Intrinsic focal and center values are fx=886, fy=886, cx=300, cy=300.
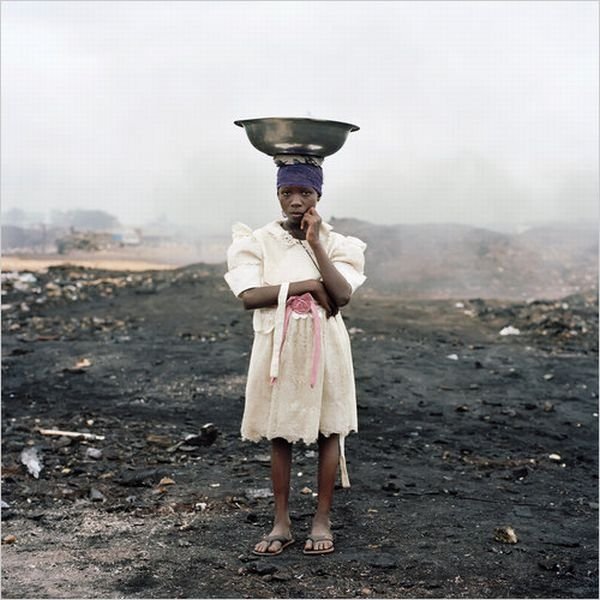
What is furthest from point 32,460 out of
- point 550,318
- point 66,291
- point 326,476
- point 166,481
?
point 66,291

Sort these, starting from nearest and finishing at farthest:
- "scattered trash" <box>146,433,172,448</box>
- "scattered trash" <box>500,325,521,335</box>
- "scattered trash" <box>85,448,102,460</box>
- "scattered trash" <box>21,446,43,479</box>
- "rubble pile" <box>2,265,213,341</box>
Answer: "scattered trash" <box>21,446,43,479</box>
"scattered trash" <box>85,448,102,460</box>
"scattered trash" <box>146,433,172,448</box>
"scattered trash" <box>500,325,521,335</box>
"rubble pile" <box>2,265,213,341</box>

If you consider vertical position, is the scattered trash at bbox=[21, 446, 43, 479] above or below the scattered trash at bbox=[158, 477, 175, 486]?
above

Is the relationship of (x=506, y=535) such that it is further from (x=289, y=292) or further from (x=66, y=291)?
(x=66, y=291)

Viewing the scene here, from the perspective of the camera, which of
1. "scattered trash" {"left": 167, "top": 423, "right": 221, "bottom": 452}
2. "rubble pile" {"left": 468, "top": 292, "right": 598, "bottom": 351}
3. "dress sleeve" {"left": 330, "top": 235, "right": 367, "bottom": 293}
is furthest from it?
"rubble pile" {"left": 468, "top": 292, "right": 598, "bottom": 351}

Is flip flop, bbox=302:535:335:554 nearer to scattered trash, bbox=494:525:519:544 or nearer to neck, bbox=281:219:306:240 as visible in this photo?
scattered trash, bbox=494:525:519:544

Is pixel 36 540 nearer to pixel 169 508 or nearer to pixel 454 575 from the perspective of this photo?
pixel 169 508

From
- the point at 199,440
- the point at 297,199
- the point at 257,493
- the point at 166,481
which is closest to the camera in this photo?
the point at 297,199

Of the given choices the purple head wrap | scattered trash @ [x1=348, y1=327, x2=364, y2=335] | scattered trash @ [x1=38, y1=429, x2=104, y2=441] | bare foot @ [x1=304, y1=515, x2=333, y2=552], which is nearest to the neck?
the purple head wrap

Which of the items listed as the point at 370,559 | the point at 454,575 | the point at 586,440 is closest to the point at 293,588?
the point at 370,559

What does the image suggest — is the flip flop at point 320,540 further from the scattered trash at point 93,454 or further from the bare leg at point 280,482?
the scattered trash at point 93,454

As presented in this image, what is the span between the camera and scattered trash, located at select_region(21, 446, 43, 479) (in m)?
5.85

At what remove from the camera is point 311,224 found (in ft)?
14.0

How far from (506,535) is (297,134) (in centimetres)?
235

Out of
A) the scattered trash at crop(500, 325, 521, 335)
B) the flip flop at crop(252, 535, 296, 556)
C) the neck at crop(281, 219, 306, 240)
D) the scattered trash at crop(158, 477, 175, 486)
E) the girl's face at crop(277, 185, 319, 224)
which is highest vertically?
the girl's face at crop(277, 185, 319, 224)
